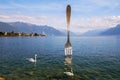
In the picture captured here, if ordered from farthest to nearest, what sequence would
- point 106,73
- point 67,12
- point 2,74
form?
point 67,12, point 106,73, point 2,74

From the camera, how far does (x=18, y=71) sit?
4888 cm

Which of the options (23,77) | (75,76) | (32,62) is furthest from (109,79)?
(32,62)

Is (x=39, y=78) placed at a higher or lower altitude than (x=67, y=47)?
lower

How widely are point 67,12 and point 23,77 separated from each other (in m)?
20.9

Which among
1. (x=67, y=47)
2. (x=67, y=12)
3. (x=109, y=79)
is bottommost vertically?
(x=109, y=79)

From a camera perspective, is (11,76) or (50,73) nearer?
(11,76)

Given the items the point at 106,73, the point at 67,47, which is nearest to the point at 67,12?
the point at 67,47

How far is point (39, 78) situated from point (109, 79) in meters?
14.7

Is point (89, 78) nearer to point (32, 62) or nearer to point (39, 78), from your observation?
point (39, 78)

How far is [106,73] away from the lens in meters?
48.3

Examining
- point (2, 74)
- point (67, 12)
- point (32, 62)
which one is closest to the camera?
point (2, 74)

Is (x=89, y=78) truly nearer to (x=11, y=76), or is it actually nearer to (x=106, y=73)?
(x=106, y=73)

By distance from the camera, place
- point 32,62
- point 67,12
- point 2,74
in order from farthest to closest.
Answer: point 32,62 < point 67,12 < point 2,74

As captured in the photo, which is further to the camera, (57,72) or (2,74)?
(57,72)
